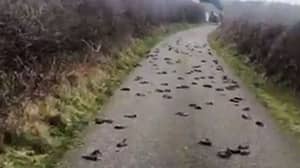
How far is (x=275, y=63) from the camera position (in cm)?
1777

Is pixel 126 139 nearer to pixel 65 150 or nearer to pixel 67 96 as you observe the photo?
pixel 65 150

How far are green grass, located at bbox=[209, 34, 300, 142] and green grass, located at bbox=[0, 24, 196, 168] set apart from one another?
3.48 m

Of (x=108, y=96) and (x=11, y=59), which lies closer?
(x=11, y=59)

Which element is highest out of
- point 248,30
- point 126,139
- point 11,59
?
point 11,59

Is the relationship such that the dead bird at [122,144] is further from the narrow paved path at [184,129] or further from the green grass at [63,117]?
the green grass at [63,117]

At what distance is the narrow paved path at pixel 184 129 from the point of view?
29.0 ft

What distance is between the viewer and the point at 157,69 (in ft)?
64.5

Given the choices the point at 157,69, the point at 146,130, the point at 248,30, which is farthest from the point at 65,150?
the point at 248,30

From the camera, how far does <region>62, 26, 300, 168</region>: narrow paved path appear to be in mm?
8836

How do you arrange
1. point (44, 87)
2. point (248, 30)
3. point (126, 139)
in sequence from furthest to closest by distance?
point (248, 30), point (44, 87), point (126, 139)

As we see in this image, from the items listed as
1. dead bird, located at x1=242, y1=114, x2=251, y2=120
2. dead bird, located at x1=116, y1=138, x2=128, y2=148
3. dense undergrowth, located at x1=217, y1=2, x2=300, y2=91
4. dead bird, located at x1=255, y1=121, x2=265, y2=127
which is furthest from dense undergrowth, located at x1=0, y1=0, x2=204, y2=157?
dense undergrowth, located at x1=217, y1=2, x2=300, y2=91

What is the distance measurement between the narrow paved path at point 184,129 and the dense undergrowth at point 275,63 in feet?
1.50

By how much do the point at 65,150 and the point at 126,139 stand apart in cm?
115

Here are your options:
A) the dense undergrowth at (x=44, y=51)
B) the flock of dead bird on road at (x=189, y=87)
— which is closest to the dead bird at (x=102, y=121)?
the flock of dead bird on road at (x=189, y=87)
